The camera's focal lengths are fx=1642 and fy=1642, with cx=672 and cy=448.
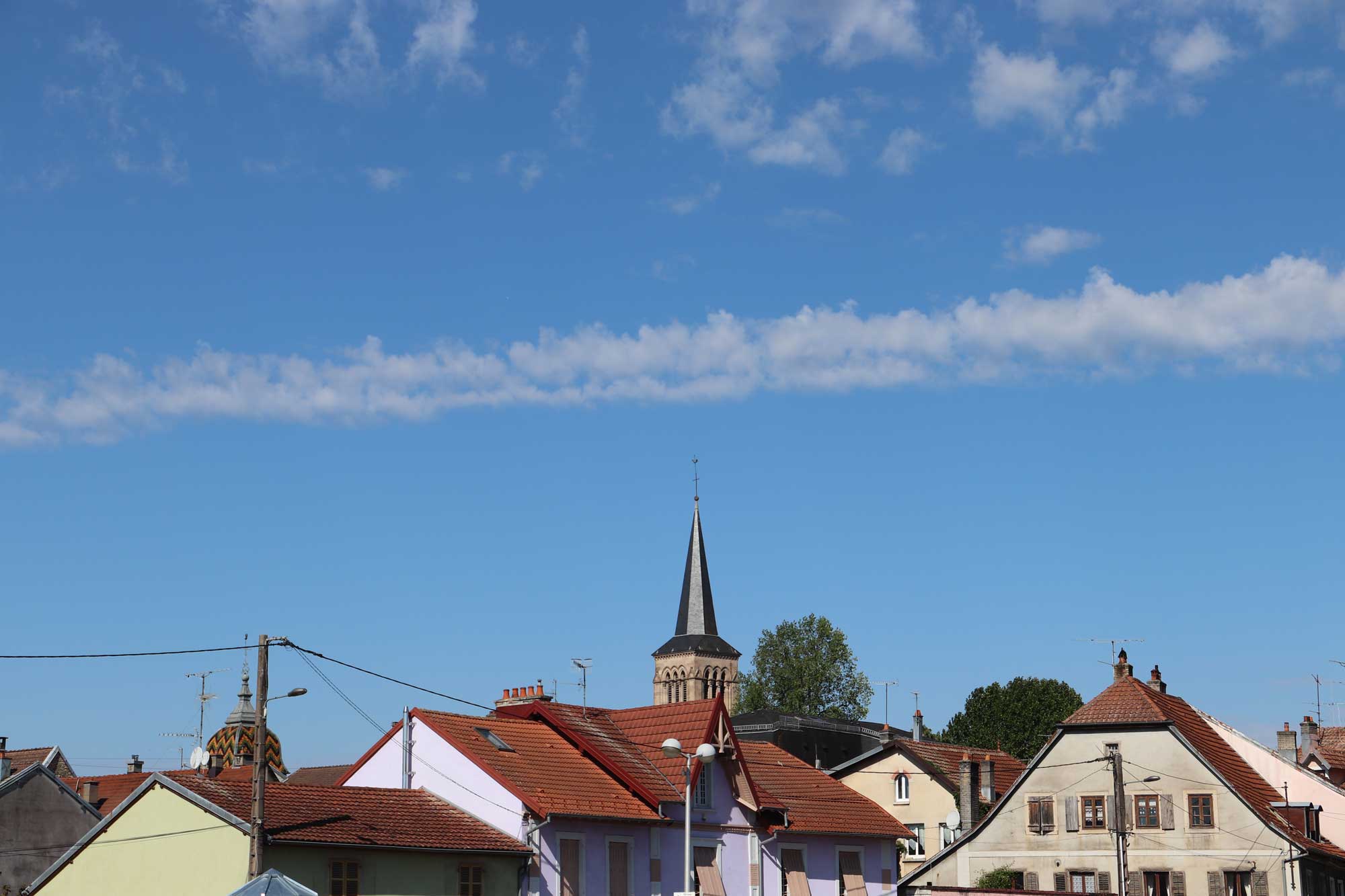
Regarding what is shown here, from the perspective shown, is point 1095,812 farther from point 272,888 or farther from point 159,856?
point 272,888

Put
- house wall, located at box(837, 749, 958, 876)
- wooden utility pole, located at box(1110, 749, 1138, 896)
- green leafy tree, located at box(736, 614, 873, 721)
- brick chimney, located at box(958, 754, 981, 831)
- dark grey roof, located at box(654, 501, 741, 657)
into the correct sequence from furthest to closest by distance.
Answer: dark grey roof, located at box(654, 501, 741, 657) < green leafy tree, located at box(736, 614, 873, 721) < house wall, located at box(837, 749, 958, 876) < brick chimney, located at box(958, 754, 981, 831) < wooden utility pole, located at box(1110, 749, 1138, 896)

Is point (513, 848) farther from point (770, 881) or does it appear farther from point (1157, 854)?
point (1157, 854)

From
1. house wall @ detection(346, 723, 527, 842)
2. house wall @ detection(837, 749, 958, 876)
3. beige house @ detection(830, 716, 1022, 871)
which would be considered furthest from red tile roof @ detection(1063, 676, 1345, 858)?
house wall @ detection(346, 723, 527, 842)

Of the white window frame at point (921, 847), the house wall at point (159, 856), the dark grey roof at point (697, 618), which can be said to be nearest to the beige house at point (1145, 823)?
the white window frame at point (921, 847)

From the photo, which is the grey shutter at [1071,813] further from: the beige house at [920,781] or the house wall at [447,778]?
the house wall at [447,778]

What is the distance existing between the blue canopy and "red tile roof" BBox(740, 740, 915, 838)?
2358cm

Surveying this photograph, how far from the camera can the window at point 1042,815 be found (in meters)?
57.5

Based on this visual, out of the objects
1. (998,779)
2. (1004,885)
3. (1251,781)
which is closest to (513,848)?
(1004,885)

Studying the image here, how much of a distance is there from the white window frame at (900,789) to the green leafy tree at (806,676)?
209 ft

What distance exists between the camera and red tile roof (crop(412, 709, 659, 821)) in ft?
139

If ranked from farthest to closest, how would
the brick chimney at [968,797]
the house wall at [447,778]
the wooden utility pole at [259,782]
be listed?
the brick chimney at [968,797], the house wall at [447,778], the wooden utility pole at [259,782]

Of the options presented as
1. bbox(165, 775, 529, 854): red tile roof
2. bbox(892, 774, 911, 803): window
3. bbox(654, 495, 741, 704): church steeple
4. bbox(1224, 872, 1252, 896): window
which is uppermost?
bbox(654, 495, 741, 704): church steeple

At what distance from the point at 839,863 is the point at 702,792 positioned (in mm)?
7137

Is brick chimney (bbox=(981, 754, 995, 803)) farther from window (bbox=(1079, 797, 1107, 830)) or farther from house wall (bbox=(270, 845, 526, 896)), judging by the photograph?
house wall (bbox=(270, 845, 526, 896))
